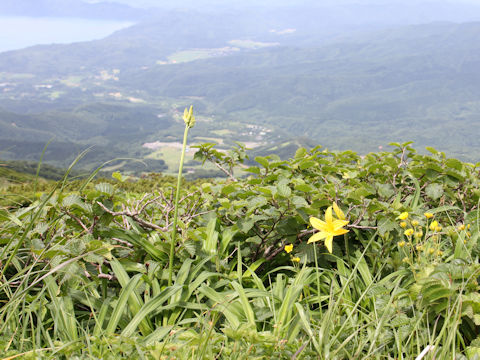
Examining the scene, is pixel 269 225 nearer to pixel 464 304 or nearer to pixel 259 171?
pixel 259 171

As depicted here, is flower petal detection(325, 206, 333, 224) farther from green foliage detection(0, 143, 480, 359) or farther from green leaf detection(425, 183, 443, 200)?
green leaf detection(425, 183, 443, 200)

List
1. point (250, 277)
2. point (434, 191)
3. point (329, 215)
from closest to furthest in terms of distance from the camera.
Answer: point (329, 215)
point (250, 277)
point (434, 191)

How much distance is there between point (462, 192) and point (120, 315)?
10.2ft

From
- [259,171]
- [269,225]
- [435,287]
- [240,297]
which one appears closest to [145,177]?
[259,171]

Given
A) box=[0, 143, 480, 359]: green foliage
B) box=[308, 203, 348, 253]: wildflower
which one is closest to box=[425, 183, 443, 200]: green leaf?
box=[0, 143, 480, 359]: green foliage

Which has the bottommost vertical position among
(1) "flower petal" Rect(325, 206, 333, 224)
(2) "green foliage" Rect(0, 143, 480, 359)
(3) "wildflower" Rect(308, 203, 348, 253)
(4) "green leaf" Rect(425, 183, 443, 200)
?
(2) "green foliage" Rect(0, 143, 480, 359)

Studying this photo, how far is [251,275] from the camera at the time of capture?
254cm

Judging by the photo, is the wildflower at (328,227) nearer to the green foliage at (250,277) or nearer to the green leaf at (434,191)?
the green foliage at (250,277)

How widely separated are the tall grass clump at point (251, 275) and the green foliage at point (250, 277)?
1 centimetres

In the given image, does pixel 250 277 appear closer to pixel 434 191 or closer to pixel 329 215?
pixel 329 215

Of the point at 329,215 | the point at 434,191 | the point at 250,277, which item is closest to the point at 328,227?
the point at 329,215

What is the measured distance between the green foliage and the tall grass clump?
1 cm

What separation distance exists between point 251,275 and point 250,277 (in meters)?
0.02

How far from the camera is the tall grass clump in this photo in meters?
1.62
